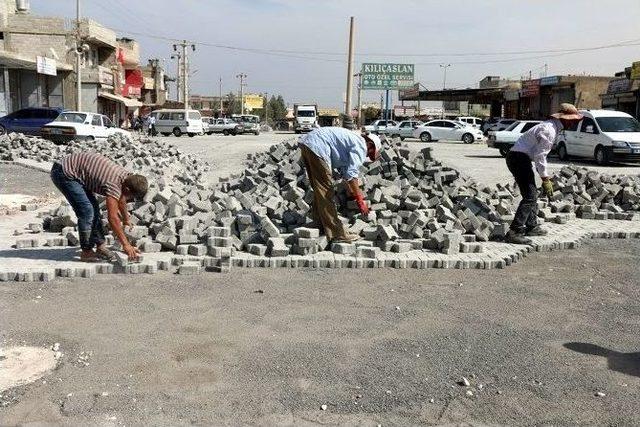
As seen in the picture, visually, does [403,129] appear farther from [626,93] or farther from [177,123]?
[177,123]

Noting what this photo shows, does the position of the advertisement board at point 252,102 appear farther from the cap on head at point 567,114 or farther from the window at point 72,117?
the cap on head at point 567,114

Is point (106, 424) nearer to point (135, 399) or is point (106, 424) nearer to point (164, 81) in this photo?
point (135, 399)

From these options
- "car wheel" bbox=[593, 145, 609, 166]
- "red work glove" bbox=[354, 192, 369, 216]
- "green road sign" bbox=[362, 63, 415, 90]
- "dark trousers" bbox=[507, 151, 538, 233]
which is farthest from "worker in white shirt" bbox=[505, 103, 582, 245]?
"green road sign" bbox=[362, 63, 415, 90]

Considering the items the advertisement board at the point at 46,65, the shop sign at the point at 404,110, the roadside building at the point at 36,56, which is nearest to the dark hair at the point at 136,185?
the advertisement board at the point at 46,65

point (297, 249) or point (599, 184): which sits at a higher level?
point (599, 184)

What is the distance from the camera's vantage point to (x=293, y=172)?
9.55 metres

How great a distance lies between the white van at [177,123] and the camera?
3878 centimetres

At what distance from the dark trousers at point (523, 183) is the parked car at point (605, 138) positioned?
12021 millimetres

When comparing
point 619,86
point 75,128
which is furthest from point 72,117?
point 619,86

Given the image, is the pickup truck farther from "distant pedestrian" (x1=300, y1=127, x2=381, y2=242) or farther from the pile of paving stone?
"distant pedestrian" (x1=300, y1=127, x2=381, y2=242)

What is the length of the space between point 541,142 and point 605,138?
1345 cm

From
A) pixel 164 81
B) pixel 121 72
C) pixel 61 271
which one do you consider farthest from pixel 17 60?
pixel 164 81

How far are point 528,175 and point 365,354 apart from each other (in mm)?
4459

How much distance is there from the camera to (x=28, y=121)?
82.4ft
